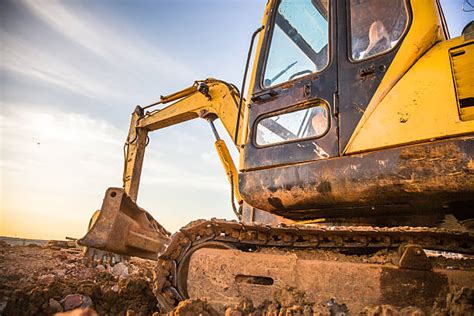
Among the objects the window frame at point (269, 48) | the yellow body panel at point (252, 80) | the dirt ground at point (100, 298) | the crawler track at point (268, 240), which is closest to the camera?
the dirt ground at point (100, 298)

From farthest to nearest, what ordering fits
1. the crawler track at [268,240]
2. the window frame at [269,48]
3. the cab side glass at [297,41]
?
the cab side glass at [297,41]
the window frame at [269,48]
the crawler track at [268,240]

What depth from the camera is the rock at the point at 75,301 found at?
245 centimetres

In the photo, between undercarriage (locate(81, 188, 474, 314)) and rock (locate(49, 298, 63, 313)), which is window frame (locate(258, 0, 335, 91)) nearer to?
undercarriage (locate(81, 188, 474, 314))

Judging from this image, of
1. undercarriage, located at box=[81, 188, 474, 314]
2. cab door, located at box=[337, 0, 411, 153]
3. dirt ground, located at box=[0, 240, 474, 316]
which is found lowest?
dirt ground, located at box=[0, 240, 474, 316]

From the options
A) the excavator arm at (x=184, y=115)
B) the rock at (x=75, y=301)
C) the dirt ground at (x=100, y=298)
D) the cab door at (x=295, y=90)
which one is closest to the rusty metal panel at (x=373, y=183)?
the cab door at (x=295, y=90)

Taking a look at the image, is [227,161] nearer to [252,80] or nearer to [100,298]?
[252,80]

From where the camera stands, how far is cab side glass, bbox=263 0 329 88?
2.79 m

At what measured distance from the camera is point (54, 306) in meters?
2.41

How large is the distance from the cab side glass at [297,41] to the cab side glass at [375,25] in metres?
0.26

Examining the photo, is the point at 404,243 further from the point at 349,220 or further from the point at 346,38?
the point at 346,38

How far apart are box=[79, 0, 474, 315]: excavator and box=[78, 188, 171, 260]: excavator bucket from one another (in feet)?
0.09

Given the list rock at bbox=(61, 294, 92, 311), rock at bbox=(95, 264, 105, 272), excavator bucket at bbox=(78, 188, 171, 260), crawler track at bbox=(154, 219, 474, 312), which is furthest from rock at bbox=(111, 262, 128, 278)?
crawler track at bbox=(154, 219, 474, 312)

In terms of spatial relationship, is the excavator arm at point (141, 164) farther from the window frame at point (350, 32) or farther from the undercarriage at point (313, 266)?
the window frame at point (350, 32)

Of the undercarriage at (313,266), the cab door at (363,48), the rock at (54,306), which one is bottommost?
the rock at (54,306)
